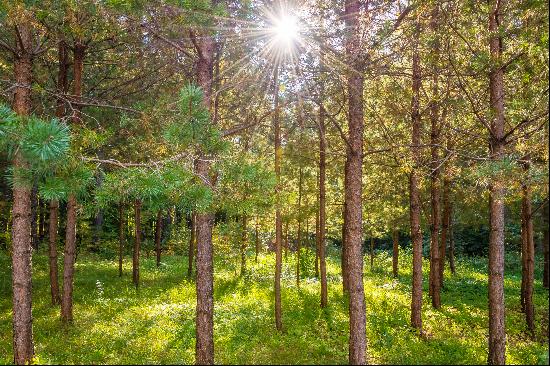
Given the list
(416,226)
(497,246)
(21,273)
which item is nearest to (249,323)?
(416,226)

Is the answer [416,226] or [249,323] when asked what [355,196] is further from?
[249,323]

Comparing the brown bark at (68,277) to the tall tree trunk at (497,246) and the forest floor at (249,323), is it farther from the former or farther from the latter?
the tall tree trunk at (497,246)

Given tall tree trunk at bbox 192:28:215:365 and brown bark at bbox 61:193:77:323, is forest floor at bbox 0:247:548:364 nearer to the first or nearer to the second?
brown bark at bbox 61:193:77:323

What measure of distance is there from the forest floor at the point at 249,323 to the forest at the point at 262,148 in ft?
0.34

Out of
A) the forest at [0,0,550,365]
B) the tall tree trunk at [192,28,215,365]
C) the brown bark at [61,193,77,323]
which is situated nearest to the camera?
the forest at [0,0,550,365]

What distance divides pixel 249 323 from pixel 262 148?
344 inches

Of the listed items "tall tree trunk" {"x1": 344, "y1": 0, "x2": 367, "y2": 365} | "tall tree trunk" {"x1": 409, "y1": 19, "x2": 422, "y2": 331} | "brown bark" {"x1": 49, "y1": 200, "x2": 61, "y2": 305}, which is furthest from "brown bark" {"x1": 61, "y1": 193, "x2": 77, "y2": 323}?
"tall tree trunk" {"x1": 409, "y1": 19, "x2": 422, "y2": 331}

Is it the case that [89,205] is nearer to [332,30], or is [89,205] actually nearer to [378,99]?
[332,30]

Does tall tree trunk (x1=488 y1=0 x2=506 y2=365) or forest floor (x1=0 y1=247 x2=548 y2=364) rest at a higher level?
tall tree trunk (x1=488 y1=0 x2=506 y2=365)

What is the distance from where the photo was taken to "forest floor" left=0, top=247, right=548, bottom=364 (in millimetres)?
10609

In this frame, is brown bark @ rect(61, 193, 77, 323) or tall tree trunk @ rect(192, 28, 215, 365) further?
brown bark @ rect(61, 193, 77, 323)

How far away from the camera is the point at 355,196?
9102 mm

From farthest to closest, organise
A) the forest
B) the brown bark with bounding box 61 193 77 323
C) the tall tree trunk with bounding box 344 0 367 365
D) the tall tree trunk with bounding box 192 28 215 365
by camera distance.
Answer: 1. the brown bark with bounding box 61 193 77 323
2. the tall tree trunk with bounding box 192 28 215 365
3. the tall tree trunk with bounding box 344 0 367 365
4. the forest

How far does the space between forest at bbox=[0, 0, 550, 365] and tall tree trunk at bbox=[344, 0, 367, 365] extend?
4cm
